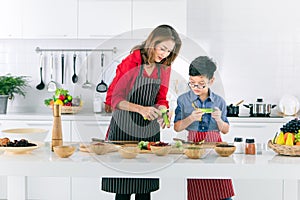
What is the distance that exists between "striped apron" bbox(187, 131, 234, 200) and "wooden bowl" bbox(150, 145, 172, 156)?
37cm

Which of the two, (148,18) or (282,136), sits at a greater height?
(148,18)

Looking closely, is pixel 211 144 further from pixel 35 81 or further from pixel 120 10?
pixel 35 81

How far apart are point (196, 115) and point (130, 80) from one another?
Answer: 418 millimetres

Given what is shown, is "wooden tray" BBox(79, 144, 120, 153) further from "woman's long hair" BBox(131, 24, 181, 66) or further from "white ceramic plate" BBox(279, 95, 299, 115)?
"white ceramic plate" BBox(279, 95, 299, 115)

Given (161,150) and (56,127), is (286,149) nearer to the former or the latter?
(161,150)

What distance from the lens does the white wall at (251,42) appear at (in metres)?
4.62

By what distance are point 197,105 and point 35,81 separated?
2578mm

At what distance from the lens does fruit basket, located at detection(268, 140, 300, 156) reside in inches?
93.0

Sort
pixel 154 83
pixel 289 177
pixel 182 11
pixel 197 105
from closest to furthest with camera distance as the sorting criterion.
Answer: pixel 289 177
pixel 154 83
pixel 197 105
pixel 182 11

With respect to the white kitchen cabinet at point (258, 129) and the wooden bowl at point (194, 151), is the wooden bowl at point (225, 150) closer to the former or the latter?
the wooden bowl at point (194, 151)

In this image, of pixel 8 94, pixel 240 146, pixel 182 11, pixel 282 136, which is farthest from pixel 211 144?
pixel 8 94

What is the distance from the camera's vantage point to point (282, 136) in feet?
7.97

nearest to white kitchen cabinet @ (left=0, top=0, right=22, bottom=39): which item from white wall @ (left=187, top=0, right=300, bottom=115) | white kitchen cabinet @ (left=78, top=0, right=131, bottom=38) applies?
white kitchen cabinet @ (left=78, top=0, right=131, bottom=38)

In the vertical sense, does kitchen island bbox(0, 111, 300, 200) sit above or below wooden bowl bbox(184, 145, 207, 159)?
below
